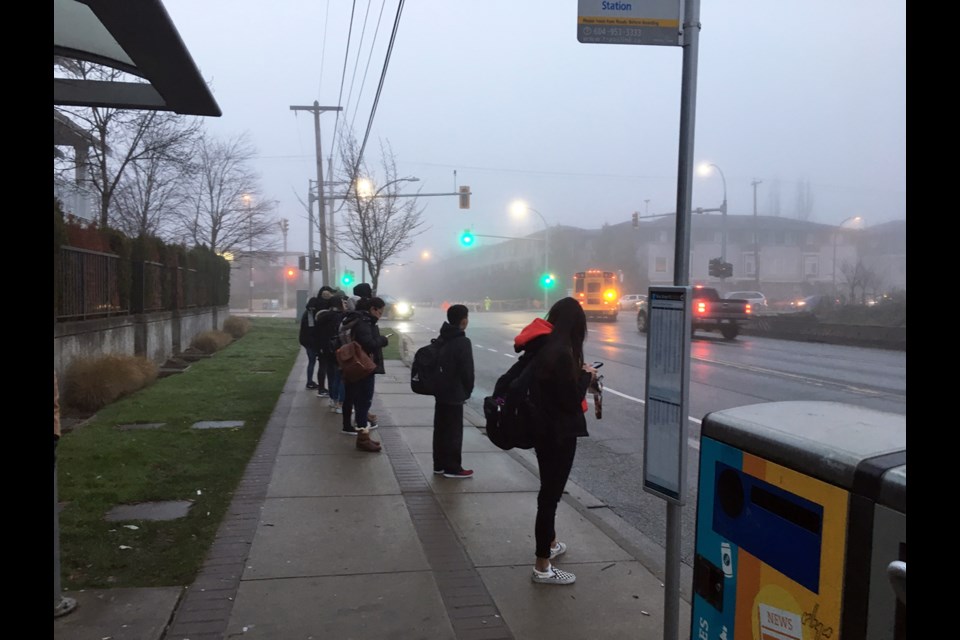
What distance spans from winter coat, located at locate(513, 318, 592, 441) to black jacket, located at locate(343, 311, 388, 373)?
3.83 metres

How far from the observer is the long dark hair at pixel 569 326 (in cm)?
459

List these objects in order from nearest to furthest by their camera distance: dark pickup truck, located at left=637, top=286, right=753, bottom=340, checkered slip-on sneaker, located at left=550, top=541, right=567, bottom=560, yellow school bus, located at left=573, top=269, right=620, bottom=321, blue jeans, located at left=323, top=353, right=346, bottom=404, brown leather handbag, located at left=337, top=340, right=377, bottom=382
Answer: checkered slip-on sneaker, located at left=550, top=541, right=567, bottom=560 → brown leather handbag, located at left=337, top=340, right=377, bottom=382 → blue jeans, located at left=323, top=353, right=346, bottom=404 → dark pickup truck, located at left=637, top=286, right=753, bottom=340 → yellow school bus, located at left=573, top=269, right=620, bottom=321

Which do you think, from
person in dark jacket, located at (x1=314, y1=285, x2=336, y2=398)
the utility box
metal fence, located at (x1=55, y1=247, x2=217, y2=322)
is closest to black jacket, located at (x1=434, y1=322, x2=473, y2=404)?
person in dark jacket, located at (x1=314, y1=285, x2=336, y2=398)

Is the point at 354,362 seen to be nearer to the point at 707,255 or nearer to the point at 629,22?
the point at 629,22

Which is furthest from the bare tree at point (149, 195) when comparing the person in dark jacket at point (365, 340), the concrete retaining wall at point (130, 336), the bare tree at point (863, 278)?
the bare tree at point (863, 278)

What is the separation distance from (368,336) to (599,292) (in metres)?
32.0

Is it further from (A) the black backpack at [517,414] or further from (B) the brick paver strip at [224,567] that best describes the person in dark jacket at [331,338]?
(A) the black backpack at [517,414]

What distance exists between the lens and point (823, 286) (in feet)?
189

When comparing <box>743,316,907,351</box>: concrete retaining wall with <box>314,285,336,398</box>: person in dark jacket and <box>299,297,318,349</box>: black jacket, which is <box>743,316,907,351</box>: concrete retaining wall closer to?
<box>314,285,336,398</box>: person in dark jacket

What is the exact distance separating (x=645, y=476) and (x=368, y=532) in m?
2.69

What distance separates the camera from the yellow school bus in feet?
128

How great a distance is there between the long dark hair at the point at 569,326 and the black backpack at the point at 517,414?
230 millimetres
